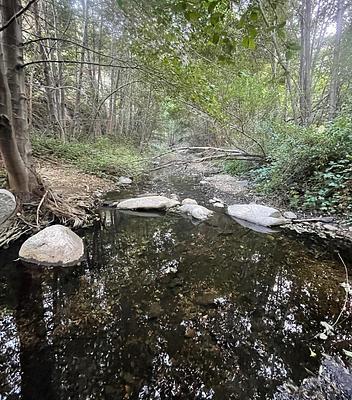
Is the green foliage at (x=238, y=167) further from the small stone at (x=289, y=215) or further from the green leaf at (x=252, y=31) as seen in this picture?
the green leaf at (x=252, y=31)

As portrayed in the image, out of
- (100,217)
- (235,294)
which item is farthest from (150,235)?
(235,294)

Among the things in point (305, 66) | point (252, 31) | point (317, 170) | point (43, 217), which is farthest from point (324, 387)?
point (305, 66)

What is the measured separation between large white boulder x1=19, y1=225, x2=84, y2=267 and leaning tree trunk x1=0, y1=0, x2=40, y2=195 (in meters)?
1.08

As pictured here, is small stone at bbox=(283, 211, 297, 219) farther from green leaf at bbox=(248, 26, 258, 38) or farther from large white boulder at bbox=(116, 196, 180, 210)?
green leaf at bbox=(248, 26, 258, 38)

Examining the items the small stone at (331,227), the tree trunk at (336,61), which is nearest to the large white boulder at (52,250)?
the small stone at (331,227)

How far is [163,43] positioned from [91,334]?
92.6 inches

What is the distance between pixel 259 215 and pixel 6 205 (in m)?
3.67

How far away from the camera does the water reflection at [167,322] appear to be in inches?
60.3

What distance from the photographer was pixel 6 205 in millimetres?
3254

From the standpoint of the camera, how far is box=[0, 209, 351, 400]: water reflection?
5.02ft

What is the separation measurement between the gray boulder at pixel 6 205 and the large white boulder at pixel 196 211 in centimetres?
264

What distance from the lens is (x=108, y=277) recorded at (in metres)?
2.58

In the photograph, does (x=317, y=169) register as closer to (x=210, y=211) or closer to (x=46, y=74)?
(x=210, y=211)

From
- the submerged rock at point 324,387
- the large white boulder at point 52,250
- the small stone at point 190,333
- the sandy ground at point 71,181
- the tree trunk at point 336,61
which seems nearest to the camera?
the submerged rock at point 324,387
